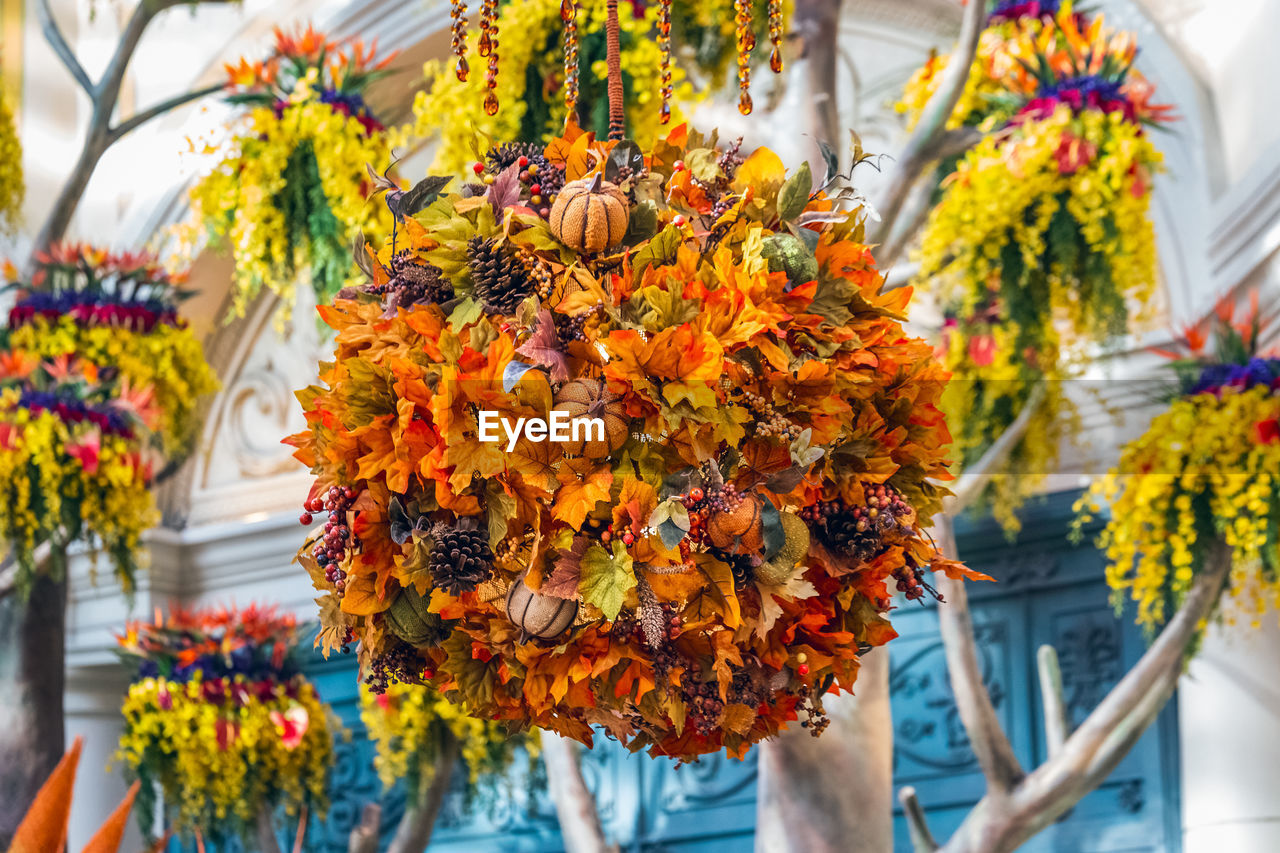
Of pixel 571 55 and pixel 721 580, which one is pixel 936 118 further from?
pixel 721 580

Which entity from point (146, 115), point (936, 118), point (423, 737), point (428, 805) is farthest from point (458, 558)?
point (146, 115)

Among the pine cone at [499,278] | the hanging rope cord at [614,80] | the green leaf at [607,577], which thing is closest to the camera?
the green leaf at [607,577]

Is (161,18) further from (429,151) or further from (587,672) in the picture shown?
(587,672)

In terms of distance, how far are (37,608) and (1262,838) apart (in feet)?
9.88

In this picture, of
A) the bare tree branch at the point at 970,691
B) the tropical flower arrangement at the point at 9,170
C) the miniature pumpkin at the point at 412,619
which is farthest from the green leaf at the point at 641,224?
the tropical flower arrangement at the point at 9,170

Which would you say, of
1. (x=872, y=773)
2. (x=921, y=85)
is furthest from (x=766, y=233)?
(x=921, y=85)

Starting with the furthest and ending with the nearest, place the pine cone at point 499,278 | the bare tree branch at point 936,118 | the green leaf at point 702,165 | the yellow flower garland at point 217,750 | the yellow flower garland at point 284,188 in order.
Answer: the yellow flower garland at point 217,750
the yellow flower garland at point 284,188
the bare tree branch at point 936,118
the green leaf at point 702,165
the pine cone at point 499,278

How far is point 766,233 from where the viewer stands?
999 mm

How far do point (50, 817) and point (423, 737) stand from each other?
1.89m

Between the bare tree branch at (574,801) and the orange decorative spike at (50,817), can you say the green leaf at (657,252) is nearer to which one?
the orange decorative spike at (50,817)

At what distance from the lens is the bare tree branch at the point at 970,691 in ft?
8.57

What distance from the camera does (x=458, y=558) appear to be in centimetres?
89

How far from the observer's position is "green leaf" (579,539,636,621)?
0.85 meters

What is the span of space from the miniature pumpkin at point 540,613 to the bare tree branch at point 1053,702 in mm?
1992
